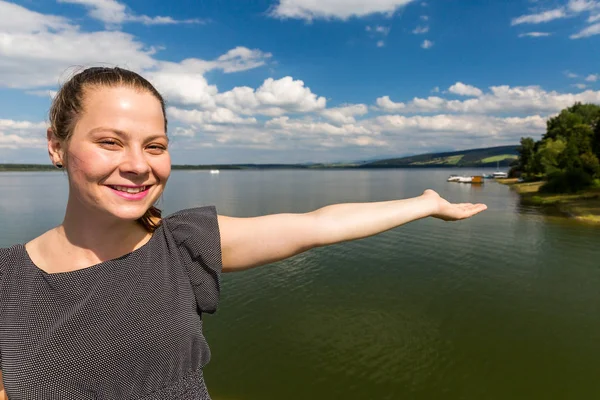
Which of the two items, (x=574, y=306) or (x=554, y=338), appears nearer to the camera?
(x=554, y=338)

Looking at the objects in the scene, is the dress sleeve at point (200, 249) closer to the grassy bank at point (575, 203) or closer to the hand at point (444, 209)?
the hand at point (444, 209)

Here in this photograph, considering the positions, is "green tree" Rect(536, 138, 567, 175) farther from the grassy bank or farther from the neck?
the neck

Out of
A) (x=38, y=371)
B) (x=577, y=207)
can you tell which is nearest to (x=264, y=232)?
(x=38, y=371)

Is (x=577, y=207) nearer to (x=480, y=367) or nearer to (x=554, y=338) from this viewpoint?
(x=554, y=338)

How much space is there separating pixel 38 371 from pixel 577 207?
4855 centimetres

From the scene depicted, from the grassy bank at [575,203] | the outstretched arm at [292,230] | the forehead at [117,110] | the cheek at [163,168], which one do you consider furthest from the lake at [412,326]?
the grassy bank at [575,203]

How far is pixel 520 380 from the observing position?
11.0m

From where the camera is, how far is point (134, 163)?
→ 1524 mm

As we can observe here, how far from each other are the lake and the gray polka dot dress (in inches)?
422

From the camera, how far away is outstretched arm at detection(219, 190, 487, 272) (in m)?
1.81

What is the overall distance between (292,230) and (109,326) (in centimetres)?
93

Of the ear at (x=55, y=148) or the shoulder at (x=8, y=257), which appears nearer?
the shoulder at (x=8, y=257)

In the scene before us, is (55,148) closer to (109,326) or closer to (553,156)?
(109,326)

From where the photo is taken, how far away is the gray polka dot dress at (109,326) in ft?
4.62
